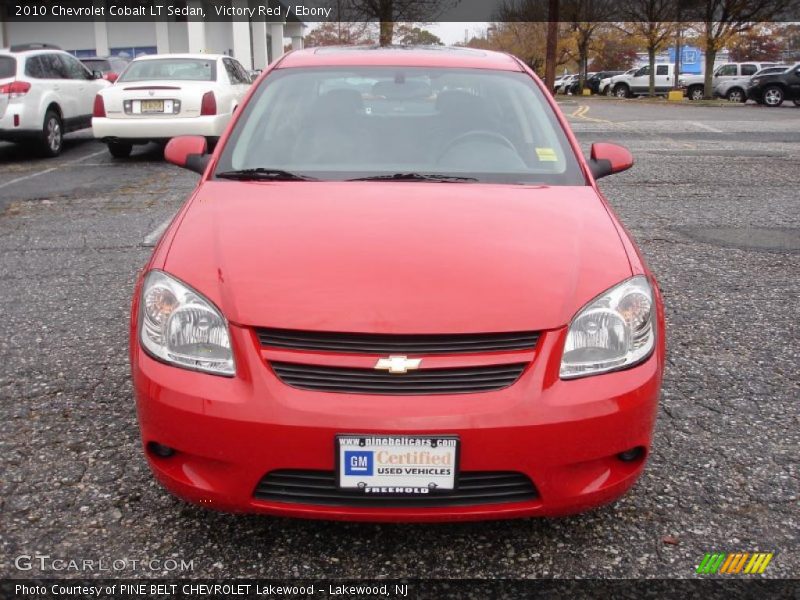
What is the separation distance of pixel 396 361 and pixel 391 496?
361 mm

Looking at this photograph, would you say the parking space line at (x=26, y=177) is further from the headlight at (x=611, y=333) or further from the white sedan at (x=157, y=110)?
the headlight at (x=611, y=333)

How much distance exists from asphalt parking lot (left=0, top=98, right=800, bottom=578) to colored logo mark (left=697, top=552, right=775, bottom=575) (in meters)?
0.03

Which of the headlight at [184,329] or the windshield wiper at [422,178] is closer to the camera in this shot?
the headlight at [184,329]

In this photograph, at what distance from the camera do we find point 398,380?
2062 mm

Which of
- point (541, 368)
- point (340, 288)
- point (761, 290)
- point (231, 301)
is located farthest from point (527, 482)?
point (761, 290)

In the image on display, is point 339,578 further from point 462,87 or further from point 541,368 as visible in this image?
point 462,87

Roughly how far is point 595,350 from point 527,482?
16.4 inches

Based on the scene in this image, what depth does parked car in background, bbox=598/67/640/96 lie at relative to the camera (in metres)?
41.7

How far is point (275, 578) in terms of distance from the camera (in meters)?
2.23

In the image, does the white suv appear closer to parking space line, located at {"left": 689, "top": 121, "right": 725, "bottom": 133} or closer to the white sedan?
the white sedan

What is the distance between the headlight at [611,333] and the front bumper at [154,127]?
902 cm

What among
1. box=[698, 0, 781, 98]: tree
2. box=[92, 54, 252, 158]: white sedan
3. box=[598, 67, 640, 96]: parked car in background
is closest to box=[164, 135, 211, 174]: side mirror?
box=[92, 54, 252, 158]: white sedan

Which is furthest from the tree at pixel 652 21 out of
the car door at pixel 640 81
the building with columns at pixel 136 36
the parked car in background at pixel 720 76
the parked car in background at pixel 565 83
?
A: the building with columns at pixel 136 36

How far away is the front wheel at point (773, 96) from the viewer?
2609 centimetres
